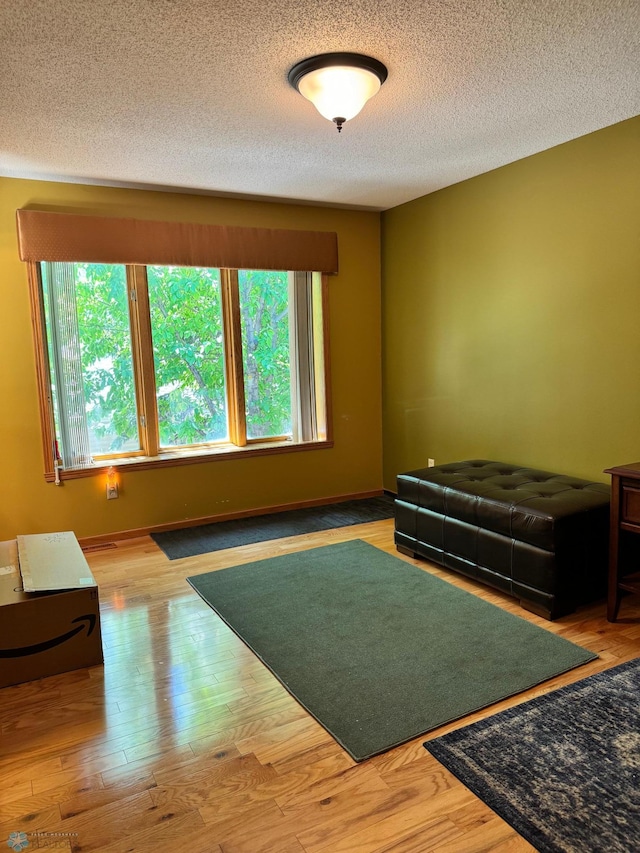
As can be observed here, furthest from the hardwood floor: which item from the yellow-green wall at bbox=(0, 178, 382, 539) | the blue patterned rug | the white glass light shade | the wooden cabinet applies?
the white glass light shade

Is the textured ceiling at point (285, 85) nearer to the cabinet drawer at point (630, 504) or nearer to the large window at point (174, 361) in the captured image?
the large window at point (174, 361)

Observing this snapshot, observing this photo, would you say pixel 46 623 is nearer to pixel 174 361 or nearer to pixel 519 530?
pixel 519 530

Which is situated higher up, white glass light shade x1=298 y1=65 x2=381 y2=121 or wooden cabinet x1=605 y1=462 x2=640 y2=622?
white glass light shade x1=298 y1=65 x2=381 y2=121

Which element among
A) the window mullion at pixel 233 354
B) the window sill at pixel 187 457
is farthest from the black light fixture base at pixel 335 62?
the window sill at pixel 187 457

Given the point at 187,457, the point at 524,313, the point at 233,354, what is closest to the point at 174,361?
the point at 233,354

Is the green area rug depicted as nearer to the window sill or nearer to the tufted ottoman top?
the tufted ottoman top

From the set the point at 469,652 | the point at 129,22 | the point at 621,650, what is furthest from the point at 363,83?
the point at 621,650

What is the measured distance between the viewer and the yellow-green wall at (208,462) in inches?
152

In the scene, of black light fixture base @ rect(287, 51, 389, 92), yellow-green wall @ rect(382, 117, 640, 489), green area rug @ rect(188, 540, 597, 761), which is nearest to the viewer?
green area rug @ rect(188, 540, 597, 761)

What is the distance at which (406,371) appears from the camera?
493 centimetres

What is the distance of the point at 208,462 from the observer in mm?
4516

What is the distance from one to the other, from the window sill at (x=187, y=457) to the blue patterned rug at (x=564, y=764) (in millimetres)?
2935

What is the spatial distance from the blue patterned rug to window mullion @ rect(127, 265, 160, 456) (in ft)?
10.1

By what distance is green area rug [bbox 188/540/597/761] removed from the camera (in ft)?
6.99
